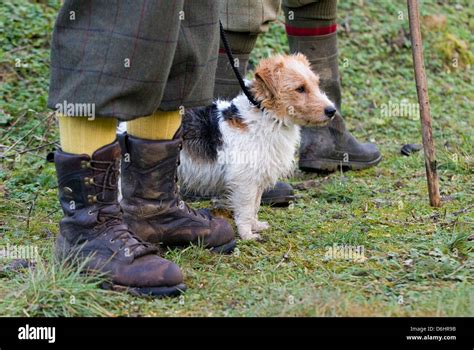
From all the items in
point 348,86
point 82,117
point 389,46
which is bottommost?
point 82,117

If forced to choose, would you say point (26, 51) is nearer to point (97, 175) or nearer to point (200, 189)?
point (200, 189)

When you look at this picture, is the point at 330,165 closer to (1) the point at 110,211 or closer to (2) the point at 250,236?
(2) the point at 250,236

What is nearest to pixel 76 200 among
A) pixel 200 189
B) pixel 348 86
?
pixel 200 189

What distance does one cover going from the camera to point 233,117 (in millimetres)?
4180

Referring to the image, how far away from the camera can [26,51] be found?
6281mm

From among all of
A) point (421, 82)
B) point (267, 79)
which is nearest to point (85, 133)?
point (267, 79)

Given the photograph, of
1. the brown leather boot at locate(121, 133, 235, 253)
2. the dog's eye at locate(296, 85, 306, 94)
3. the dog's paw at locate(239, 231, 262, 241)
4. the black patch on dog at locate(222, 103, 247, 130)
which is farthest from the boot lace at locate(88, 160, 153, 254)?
the dog's eye at locate(296, 85, 306, 94)

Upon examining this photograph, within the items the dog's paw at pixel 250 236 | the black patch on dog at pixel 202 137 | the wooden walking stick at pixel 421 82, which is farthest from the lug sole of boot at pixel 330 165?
the dog's paw at pixel 250 236

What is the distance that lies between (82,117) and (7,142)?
254 centimetres

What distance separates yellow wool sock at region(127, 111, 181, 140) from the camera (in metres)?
3.28

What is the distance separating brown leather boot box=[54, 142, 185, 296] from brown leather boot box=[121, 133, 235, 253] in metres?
0.26

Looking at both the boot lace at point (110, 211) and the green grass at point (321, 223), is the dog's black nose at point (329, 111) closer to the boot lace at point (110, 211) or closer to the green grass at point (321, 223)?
the green grass at point (321, 223)

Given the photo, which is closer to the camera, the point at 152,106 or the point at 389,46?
the point at 152,106
